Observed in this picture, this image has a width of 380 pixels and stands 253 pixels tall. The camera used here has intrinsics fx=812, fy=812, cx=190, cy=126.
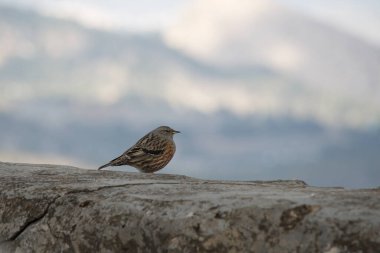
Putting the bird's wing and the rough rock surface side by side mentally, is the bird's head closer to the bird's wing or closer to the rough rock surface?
the bird's wing

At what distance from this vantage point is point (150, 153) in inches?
585

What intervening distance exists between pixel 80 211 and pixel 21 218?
2.53ft

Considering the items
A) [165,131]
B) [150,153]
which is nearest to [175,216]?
[150,153]

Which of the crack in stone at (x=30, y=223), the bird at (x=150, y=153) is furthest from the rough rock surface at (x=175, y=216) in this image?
the bird at (x=150, y=153)

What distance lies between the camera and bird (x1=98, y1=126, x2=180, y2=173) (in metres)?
14.6

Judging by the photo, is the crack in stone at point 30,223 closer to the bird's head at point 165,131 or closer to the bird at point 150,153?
the bird at point 150,153

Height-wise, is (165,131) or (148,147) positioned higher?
(165,131)

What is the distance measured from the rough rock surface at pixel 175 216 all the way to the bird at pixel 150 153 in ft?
18.9

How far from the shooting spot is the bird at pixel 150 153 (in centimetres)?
1460

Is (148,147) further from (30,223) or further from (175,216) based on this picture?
(175,216)

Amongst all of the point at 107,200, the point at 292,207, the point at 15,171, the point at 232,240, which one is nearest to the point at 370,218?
the point at 292,207

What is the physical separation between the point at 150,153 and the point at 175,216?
27.6 feet

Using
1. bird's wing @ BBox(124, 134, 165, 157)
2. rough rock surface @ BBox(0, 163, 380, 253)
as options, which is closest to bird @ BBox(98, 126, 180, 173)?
bird's wing @ BBox(124, 134, 165, 157)

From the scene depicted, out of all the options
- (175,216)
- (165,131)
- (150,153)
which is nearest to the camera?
(175,216)
